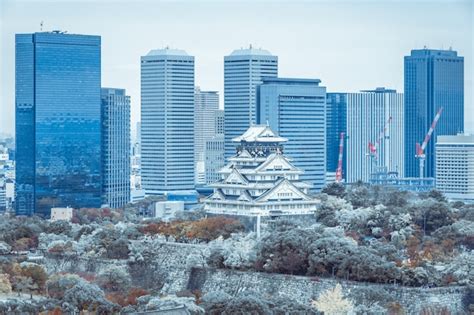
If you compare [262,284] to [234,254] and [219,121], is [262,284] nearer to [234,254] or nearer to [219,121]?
[234,254]

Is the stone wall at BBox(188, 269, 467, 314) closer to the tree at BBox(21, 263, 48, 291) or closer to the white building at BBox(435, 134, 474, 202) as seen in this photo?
the tree at BBox(21, 263, 48, 291)

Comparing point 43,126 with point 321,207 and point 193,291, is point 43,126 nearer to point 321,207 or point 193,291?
point 321,207

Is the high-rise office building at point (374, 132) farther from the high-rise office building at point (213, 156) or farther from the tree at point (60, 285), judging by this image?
the tree at point (60, 285)

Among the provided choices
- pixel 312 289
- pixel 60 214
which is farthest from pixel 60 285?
pixel 60 214

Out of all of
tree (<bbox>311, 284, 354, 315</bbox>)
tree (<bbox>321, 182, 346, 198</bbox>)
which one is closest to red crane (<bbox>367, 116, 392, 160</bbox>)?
tree (<bbox>321, 182, 346, 198</bbox>)

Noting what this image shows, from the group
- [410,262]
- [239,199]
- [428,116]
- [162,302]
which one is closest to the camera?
[162,302]

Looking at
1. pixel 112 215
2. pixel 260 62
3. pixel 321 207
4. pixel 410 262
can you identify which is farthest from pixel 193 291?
pixel 260 62
